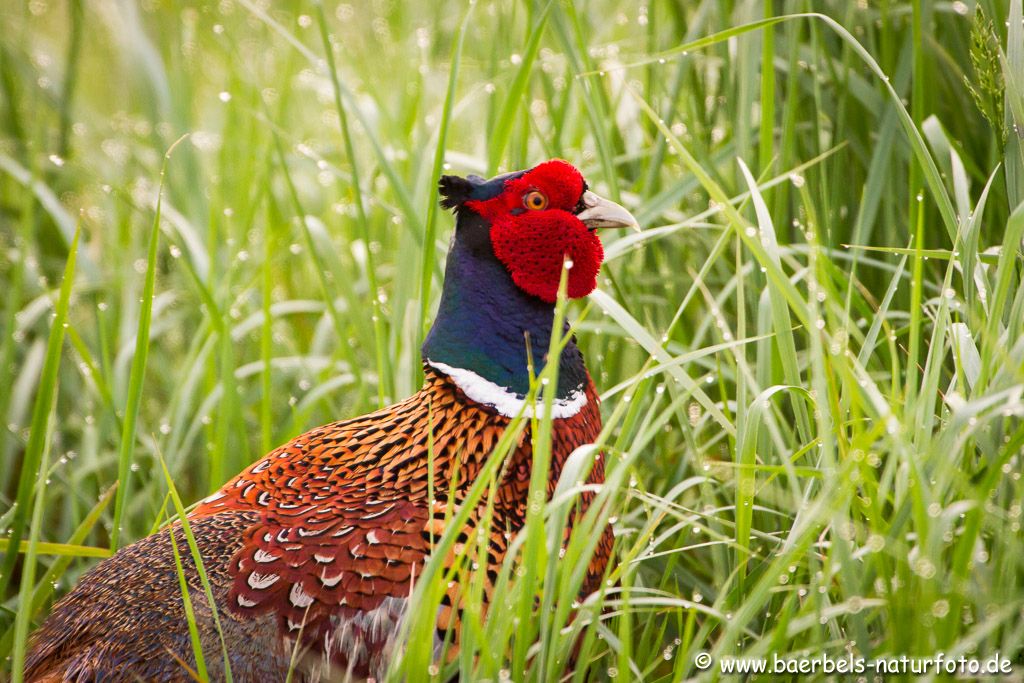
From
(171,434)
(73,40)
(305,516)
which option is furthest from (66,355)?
(305,516)

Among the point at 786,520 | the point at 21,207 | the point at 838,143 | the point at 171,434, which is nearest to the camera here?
the point at 786,520

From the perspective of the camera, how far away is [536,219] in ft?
7.66

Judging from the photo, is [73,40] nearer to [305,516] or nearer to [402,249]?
[402,249]

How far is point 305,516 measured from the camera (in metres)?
2.17

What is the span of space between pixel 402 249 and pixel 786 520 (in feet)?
4.24

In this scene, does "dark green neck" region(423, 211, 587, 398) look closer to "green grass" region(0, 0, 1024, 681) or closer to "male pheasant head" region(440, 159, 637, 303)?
"male pheasant head" region(440, 159, 637, 303)

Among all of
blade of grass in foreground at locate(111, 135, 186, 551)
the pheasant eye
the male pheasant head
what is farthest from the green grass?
the pheasant eye

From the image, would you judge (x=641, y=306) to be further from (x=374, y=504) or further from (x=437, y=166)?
(x=374, y=504)

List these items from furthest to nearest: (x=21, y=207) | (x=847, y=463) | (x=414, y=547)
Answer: (x=21, y=207), (x=414, y=547), (x=847, y=463)

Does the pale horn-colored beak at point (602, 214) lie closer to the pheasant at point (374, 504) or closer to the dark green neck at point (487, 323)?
the pheasant at point (374, 504)

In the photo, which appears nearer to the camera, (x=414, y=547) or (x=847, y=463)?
(x=847, y=463)

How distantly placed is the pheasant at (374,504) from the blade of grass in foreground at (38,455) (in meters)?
0.15

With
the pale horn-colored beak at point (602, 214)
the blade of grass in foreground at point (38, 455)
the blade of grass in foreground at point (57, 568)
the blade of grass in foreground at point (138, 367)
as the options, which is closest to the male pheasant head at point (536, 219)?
the pale horn-colored beak at point (602, 214)

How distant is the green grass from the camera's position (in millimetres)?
1814
